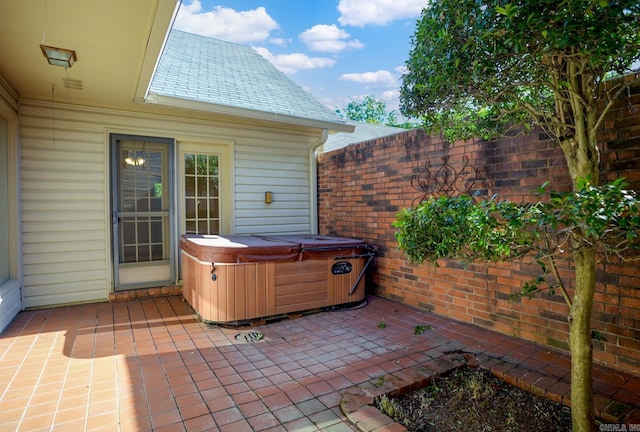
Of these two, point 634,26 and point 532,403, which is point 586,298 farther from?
point 634,26

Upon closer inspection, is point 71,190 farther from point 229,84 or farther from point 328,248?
point 328,248

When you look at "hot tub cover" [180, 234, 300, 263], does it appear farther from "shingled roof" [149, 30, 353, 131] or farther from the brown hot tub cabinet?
"shingled roof" [149, 30, 353, 131]

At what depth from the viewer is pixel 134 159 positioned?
4.84m

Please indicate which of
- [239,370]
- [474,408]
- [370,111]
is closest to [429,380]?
[474,408]

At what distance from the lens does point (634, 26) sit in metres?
1.62

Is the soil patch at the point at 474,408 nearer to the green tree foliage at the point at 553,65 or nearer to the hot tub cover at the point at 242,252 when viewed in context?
the green tree foliage at the point at 553,65

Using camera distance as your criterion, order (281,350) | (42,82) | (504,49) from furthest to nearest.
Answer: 1. (42,82)
2. (281,350)
3. (504,49)

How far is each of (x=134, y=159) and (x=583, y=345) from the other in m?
5.18

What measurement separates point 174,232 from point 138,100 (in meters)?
1.82

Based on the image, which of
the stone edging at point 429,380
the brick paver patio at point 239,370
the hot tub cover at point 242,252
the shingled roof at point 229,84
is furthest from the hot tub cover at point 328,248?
the shingled roof at point 229,84

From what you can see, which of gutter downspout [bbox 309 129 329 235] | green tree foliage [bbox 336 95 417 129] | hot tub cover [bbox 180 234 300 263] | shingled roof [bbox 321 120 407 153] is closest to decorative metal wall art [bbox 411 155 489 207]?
hot tub cover [bbox 180 234 300 263]

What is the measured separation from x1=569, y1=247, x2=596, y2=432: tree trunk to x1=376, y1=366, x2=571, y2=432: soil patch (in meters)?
0.22

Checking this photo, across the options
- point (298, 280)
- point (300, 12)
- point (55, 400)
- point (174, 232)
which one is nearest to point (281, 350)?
point (298, 280)

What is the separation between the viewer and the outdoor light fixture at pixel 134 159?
4.81 m
